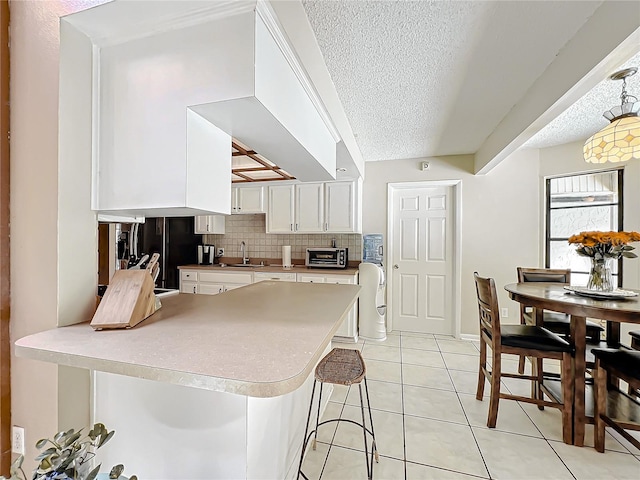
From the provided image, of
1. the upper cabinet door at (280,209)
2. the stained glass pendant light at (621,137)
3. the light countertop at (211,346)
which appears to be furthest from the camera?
the upper cabinet door at (280,209)

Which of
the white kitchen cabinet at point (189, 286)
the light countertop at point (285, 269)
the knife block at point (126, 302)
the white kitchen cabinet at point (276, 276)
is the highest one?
the knife block at point (126, 302)

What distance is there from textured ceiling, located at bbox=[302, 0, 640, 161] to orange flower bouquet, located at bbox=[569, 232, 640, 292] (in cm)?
112

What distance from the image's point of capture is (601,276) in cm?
208

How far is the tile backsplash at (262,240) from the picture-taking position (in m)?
4.13

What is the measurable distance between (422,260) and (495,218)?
1.04 meters

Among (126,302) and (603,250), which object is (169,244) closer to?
(126,302)

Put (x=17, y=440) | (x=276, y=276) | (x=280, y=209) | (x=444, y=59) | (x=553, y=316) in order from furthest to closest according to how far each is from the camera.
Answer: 1. (x=280, y=209)
2. (x=276, y=276)
3. (x=553, y=316)
4. (x=444, y=59)
5. (x=17, y=440)

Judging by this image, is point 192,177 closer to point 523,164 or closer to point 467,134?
point 467,134

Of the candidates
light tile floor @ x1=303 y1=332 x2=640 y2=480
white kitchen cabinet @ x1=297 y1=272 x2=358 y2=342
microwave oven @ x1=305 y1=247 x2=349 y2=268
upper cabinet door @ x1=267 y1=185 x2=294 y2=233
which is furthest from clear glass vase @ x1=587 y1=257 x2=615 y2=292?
upper cabinet door @ x1=267 y1=185 x2=294 y2=233

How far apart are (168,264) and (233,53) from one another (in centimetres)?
365

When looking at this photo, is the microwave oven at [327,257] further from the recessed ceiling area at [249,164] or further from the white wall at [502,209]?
the white wall at [502,209]

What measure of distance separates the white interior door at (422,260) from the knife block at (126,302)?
335 cm

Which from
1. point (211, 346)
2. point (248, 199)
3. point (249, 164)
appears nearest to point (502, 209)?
point (249, 164)

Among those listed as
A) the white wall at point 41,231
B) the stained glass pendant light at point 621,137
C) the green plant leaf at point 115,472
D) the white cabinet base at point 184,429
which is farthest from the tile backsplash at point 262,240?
the green plant leaf at point 115,472
